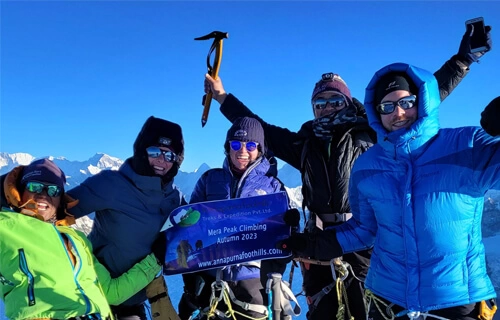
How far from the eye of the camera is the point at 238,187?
4691mm

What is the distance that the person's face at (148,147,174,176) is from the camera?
15.2 ft

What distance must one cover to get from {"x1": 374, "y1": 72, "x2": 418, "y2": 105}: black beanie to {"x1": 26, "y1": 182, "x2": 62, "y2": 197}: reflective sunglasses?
331 centimetres

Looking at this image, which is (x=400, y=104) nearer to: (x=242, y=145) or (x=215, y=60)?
(x=242, y=145)

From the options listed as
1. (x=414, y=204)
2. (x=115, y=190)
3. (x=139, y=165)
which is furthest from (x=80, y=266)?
(x=414, y=204)

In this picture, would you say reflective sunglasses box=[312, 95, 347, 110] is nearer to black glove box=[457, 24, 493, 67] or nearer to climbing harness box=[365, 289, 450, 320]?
black glove box=[457, 24, 493, 67]

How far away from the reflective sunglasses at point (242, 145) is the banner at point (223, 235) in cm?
64

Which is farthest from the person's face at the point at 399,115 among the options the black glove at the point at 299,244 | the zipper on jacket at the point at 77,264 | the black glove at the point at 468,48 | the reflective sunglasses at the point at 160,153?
the zipper on jacket at the point at 77,264

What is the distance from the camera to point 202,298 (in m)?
4.75

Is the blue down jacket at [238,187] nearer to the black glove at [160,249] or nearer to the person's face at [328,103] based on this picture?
the black glove at [160,249]

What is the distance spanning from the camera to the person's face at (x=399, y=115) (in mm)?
3283

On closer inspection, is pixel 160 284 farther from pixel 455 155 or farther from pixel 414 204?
pixel 455 155

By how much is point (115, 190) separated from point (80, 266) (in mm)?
1010

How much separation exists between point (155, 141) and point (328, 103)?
90.8 inches

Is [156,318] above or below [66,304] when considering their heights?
below
